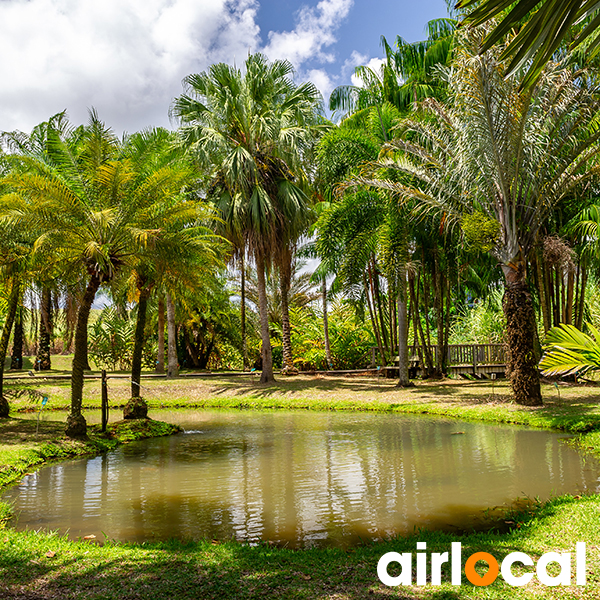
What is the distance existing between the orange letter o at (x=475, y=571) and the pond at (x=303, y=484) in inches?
56.3

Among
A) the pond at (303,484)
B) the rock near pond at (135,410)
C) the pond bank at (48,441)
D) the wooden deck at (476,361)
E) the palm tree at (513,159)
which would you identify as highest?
the palm tree at (513,159)

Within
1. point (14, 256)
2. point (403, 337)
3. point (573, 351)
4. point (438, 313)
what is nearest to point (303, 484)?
point (573, 351)

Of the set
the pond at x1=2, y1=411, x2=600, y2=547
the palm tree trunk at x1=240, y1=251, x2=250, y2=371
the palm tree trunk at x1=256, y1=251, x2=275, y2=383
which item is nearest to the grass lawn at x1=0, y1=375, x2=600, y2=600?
the pond at x1=2, y1=411, x2=600, y2=547

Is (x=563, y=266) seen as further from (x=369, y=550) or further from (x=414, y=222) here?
(x=369, y=550)

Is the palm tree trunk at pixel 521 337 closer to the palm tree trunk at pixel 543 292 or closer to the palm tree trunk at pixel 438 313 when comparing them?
the palm tree trunk at pixel 543 292

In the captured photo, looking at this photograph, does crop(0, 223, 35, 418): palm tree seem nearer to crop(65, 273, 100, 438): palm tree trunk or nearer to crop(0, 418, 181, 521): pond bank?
crop(65, 273, 100, 438): palm tree trunk

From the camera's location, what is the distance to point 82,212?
11.0 meters

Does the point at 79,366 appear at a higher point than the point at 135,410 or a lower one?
higher

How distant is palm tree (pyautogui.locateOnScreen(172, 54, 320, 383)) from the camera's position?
66.4 ft

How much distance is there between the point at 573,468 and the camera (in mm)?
8234

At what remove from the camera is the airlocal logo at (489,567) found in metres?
3.96

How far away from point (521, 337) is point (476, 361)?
696 cm

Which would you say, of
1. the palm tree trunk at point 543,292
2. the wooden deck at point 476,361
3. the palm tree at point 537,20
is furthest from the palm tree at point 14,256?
the palm tree trunk at point 543,292

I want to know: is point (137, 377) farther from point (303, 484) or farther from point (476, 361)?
point (476, 361)
